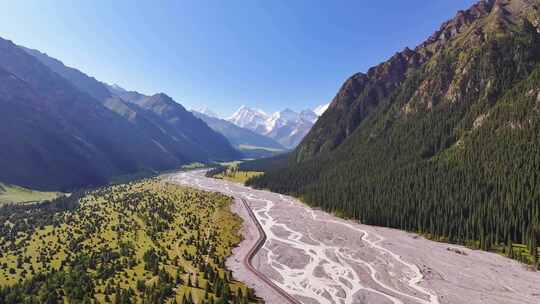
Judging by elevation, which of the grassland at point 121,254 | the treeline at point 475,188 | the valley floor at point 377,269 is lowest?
the grassland at point 121,254

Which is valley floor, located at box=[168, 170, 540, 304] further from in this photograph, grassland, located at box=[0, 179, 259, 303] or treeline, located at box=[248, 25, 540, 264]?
treeline, located at box=[248, 25, 540, 264]

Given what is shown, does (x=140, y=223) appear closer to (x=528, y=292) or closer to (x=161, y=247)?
(x=161, y=247)

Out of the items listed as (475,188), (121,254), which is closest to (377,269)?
(121,254)

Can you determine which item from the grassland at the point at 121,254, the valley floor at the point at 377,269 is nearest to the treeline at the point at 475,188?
the valley floor at the point at 377,269

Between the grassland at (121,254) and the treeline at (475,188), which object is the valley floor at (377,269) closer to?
the grassland at (121,254)

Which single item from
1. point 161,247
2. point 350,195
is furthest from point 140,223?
point 350,195

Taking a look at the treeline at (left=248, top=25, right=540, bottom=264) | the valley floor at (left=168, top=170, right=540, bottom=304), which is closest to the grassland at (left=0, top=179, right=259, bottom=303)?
the valley floor at (left=168, top=170, right=540, bottom=304)
